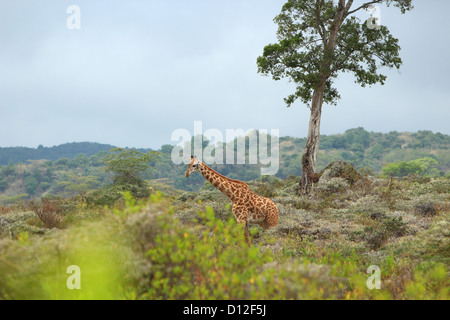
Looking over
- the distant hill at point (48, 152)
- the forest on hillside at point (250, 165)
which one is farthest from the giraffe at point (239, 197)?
the distant hill at point (48, 152)

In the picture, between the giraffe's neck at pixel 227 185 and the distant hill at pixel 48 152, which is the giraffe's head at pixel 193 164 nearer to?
the giraffe's neck at pixel 227 185

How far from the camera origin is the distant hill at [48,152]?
5305 inches

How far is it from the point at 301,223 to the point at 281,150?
8924 centimetres

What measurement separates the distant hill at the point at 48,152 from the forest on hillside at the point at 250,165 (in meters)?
41.4

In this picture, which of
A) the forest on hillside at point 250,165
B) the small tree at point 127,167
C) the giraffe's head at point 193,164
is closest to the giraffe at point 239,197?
the giraffe's head at point 193,164

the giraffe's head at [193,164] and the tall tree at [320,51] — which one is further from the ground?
the tall tree at [320,51]

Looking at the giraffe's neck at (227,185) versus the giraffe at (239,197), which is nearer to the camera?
the giraffe at (239,197)

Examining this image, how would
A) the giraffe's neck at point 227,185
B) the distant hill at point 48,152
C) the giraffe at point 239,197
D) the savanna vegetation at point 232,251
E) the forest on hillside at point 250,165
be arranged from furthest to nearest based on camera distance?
1. the distant hill at point 48,152
2. the forest on hillside at point 250,165
3. the giraffe's neck at point 227,185
4. the giraffe at point 239,197
5. the savanna vegetation at point 232,251

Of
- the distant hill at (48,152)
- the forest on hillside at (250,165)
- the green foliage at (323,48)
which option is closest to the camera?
the green foliage at (323,48)

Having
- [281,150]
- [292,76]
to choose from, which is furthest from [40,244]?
A: [281,150]

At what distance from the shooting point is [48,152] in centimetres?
14488

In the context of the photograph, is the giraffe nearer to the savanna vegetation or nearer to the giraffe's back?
the giraffe's back

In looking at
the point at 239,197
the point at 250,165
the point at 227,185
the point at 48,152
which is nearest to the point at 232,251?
the point at 239,197

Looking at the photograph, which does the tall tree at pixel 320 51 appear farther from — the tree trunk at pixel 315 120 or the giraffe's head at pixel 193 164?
the giraffe's head at pixel 193 164
